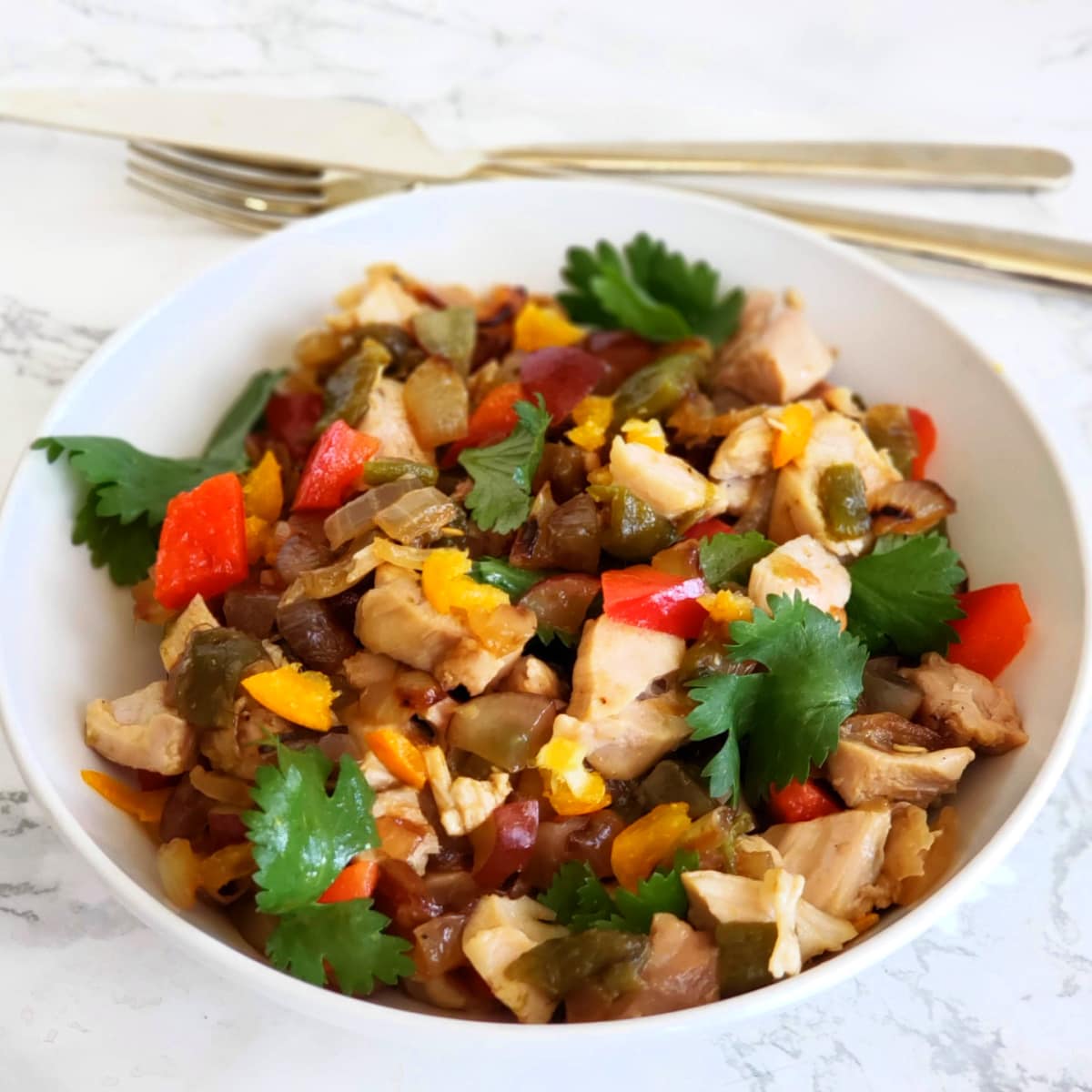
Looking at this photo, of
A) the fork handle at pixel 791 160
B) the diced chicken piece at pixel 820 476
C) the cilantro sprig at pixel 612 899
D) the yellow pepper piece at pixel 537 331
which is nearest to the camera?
the cilantro sprig at pixel 612 899

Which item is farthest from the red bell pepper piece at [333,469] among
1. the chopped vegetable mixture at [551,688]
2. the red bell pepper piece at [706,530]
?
the red bell pepper piece at [706,530]

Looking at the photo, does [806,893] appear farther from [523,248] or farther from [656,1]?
[656,1]

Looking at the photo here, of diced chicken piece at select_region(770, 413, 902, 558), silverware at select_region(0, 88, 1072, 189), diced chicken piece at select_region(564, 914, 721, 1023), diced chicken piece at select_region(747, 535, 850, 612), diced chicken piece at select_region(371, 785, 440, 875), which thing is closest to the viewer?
diced chicken piece at select_region(564, 914, 721, 1023)

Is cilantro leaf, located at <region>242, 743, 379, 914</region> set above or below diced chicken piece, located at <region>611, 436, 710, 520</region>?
below

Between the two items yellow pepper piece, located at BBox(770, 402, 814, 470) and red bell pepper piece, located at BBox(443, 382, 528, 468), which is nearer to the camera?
yellow pepper piece, located at BBox(770, 402, 814, 470)

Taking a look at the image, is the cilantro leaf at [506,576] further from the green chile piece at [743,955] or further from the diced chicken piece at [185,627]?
the green chile piece at [743,955]

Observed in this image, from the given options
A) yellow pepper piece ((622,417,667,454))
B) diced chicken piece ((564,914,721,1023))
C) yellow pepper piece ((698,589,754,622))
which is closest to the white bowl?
diced chicken piece ((564,914,721,1023))

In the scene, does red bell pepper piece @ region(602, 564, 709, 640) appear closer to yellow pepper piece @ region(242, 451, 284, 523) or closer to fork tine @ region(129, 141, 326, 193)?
yellow pepper piece @ region(242, 451, 284, 523)
